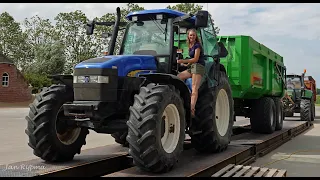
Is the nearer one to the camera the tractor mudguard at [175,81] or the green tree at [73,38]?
the tractor mudguard at [175,81]

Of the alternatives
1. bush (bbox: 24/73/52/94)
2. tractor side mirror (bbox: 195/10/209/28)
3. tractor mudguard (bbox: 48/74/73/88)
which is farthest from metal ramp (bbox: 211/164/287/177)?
bush (bbox: 24/73/52/94)

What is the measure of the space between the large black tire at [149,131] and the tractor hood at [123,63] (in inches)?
25.8

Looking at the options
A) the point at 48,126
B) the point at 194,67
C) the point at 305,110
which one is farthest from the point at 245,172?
the point at 305,110

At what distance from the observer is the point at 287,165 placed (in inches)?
285

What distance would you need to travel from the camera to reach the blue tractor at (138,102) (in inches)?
183

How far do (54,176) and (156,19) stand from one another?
9.69 feet

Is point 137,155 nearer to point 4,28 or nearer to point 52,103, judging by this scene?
point 52,103

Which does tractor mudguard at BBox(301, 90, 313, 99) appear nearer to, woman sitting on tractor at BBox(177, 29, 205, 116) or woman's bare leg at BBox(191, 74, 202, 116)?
woman sitting on tractor at BBox(177, 29, 205, 116)

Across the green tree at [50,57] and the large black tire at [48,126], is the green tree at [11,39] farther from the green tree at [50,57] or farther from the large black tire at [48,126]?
the large black tire at [48,126]

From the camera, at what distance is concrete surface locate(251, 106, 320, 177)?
22.0 feet

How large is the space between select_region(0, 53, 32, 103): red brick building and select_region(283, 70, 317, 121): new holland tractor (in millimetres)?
30081

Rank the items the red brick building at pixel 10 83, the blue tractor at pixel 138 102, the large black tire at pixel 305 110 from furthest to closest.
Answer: the red brick building at pixel 10 83
the large black tire at pixel 305 110
the blue tractor at pixel 138 102

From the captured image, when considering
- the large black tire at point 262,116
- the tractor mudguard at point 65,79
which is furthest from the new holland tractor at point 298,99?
the tractor mudguard at point 65,79

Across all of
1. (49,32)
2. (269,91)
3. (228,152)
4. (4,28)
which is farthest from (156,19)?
(4,28)
